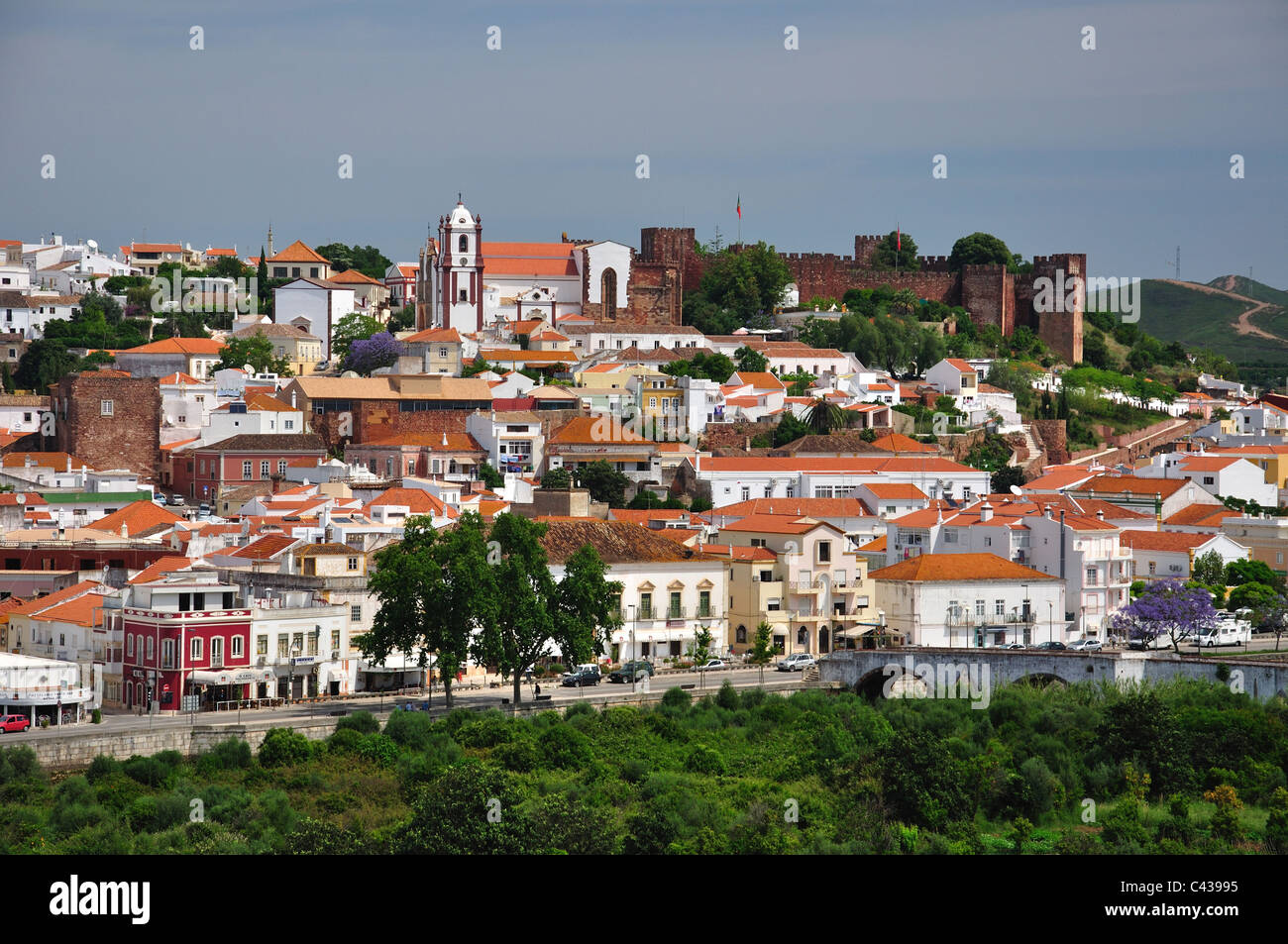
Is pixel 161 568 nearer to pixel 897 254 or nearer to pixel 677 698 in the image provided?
pixel 677 698

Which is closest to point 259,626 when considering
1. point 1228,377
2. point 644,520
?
point 644,520

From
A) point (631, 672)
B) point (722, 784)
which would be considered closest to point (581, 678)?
point (631, 672)

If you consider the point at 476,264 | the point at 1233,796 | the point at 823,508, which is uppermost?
the point at 476,264

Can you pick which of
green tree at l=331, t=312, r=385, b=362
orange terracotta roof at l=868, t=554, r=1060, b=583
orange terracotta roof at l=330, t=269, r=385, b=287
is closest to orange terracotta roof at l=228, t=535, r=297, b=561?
orange terracotta roof at l=868, t=554, r=1060, b=583

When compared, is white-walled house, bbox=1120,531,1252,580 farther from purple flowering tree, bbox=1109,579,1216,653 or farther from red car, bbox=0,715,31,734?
red car, bbox=0,715,31,734

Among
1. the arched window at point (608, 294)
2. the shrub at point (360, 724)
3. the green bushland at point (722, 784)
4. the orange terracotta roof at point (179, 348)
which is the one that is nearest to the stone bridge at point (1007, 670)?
the green bushland at point (722, 784)

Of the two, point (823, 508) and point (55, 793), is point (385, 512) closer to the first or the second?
point (823, 508)
